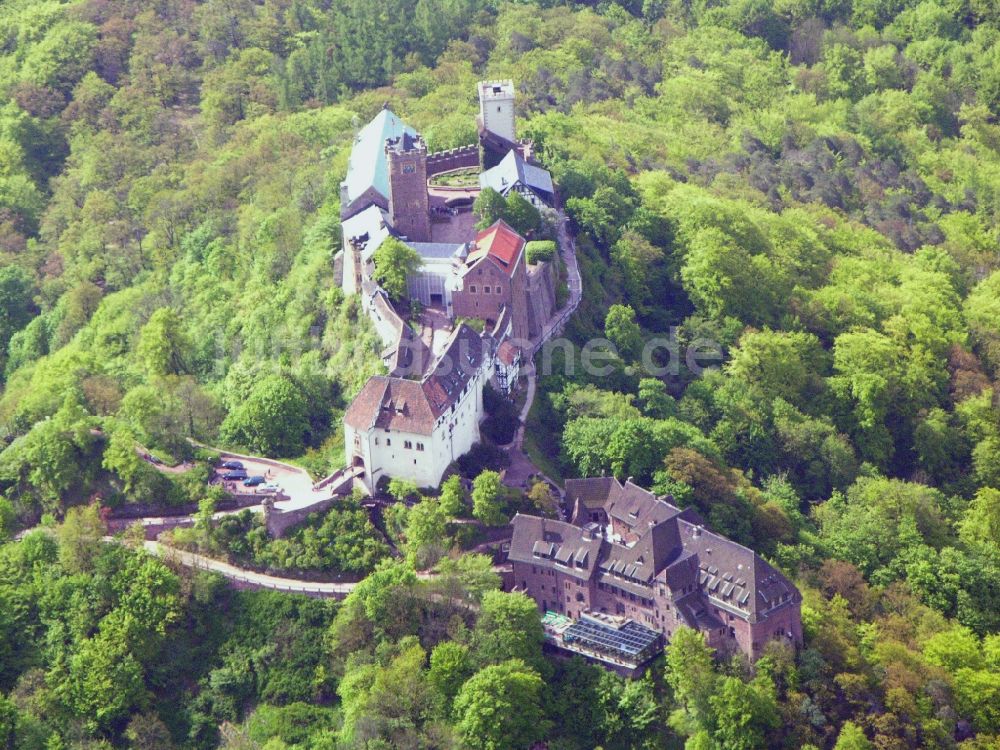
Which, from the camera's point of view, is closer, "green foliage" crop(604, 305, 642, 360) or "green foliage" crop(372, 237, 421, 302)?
"green foliage" crop(372, 237, 421, 302)

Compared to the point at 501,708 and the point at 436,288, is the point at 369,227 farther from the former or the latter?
the point at 501,708

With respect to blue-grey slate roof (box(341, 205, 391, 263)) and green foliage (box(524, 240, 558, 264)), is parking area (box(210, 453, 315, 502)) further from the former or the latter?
green foliage (box(524, 240, 558, 264))

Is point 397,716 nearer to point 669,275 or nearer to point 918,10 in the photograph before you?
point 669,275

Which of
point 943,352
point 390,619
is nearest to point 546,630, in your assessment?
point 390,619

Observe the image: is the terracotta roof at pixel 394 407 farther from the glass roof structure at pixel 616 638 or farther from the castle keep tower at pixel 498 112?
the castle keep tower at pixel 498 112

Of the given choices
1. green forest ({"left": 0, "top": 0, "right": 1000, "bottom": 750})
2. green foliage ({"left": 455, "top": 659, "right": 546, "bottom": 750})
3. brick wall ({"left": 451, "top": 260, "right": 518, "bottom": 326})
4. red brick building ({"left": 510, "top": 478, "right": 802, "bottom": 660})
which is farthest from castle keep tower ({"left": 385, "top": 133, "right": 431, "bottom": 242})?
green foliage ({"left": 455, "top": 659, "right": 546, "bottom": 750})

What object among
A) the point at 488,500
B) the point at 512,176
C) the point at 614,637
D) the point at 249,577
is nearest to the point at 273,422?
the point at 249,577
